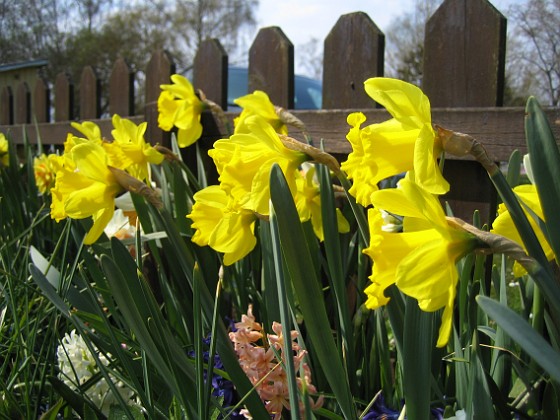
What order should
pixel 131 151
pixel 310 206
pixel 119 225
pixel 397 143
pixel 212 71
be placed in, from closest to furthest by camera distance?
pixel 397 143, pixel 310 206, pixel 131 151, pixel 119 225, pixel 212 71

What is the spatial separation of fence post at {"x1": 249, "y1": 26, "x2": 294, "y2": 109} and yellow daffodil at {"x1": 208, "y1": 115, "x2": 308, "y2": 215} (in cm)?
135

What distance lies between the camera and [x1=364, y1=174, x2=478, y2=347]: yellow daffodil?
21.5 inches

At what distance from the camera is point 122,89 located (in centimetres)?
331

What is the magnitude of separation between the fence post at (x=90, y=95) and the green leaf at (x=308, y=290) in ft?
10.8

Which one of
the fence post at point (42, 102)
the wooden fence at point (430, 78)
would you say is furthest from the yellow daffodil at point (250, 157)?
the fence post at point (42, 102)

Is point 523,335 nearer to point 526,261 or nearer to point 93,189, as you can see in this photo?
point 526,261

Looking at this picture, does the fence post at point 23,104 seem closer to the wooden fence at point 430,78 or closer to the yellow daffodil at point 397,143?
the wooden fence at point 430,78

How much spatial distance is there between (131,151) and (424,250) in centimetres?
103

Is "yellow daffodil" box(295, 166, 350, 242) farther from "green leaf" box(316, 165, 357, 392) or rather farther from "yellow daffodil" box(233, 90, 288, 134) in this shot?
"yellow daffodil" box(233, 90, 288, 134)

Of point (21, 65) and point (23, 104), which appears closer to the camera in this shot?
point (23, 104)

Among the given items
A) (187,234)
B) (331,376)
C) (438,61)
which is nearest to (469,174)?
(438,61)

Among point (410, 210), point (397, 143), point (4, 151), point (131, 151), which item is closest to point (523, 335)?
point (410, 210)

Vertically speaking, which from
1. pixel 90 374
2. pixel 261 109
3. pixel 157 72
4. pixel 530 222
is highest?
pixel 157 72

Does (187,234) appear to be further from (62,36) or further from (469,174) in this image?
(62,36)
